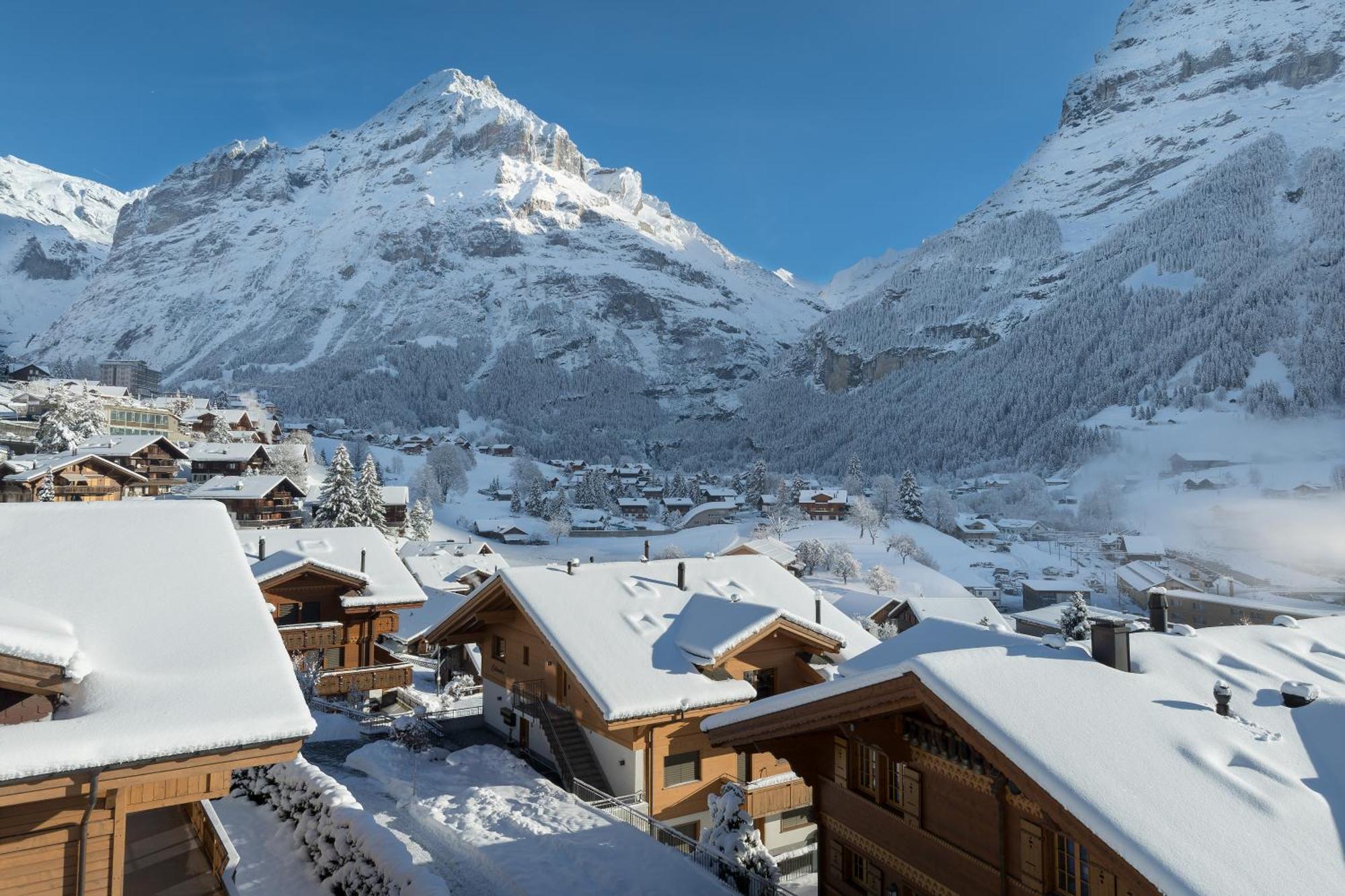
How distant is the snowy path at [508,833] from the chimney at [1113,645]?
7.42 m

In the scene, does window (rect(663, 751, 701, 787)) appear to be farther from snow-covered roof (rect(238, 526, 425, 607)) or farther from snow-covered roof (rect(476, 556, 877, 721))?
snow-covered roof (rect(238, 526, 425, 607))

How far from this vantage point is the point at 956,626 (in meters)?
12.0

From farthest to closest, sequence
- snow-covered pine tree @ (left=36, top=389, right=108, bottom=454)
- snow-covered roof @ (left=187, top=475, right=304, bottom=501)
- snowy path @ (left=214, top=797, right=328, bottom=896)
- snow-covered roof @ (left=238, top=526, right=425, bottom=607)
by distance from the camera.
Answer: snow-covered pine tree @ (left=36, top=389, right=108, bottom=454), snow-covered roof @ (left=187, top=475, right=304, bottom=501), snow-covered roof @ (left=238, top=526, right=425, bottom=607), snowy path @ (left=214, top=797, right=328, bottom=896)

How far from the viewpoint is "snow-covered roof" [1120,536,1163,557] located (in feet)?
334

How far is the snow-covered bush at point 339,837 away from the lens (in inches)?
415

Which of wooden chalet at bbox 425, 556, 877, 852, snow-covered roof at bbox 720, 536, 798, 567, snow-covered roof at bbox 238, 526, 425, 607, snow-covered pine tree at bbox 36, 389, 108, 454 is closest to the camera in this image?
wooden chalet at bbox 425, 556, 877, 852

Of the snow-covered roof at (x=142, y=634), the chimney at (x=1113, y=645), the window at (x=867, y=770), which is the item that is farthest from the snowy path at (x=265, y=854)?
the chimney at (x=1113, y=645)

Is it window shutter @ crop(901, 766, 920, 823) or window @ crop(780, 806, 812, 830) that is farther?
window @ crop(780, 806, 812, 830)

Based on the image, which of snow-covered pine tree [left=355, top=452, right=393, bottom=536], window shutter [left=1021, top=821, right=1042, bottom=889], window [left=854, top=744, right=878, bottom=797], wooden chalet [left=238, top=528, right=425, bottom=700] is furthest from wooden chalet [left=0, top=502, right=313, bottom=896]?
snow-covered pine tree [left=355, top=452, right=393, bottom=536]

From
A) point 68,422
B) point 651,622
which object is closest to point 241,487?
point 68,422

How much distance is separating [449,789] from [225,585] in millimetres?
10174

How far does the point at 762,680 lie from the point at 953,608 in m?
46.8

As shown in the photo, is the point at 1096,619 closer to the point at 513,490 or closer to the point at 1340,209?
the point at 513,490

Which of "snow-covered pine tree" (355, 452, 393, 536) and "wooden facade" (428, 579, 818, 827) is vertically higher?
"snow-covered pine tree" (355, 452, 393, 536)
